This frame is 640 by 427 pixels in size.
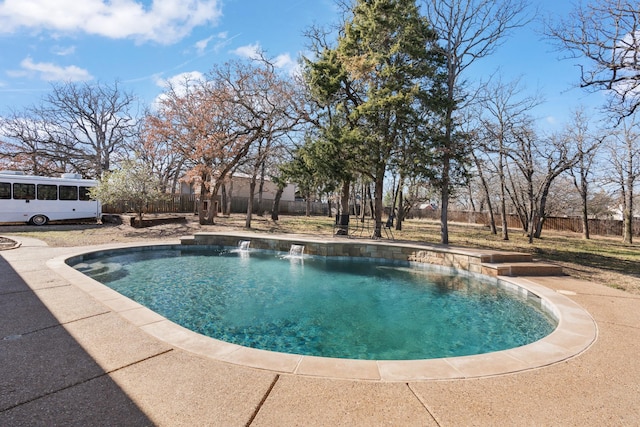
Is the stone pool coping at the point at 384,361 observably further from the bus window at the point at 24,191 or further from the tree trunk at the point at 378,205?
the bus window at the point at 24,191

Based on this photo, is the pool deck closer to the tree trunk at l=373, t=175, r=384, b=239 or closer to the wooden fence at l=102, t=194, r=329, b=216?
the tree trunk at l=373, t=175, r=384, b=239

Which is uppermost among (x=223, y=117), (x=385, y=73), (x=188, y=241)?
(x=385, y=73)

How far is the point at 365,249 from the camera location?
10.1m

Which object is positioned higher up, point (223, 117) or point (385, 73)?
point (385, 73)

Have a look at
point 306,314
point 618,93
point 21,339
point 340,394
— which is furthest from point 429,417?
point 618,93

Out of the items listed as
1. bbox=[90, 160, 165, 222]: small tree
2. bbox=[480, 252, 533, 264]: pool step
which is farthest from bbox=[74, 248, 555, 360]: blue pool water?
bbox=[90, 160, 165, 222]: small tree

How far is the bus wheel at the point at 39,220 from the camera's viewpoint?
13.9 meters

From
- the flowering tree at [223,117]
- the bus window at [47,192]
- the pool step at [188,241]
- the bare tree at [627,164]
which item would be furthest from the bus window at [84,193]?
the bare tree at [627,164]

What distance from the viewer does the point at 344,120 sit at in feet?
41.8

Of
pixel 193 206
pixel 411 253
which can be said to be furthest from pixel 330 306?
pixel 193 206

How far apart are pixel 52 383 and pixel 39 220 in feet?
53.3

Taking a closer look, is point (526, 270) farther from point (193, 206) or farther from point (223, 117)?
point (193, 206)

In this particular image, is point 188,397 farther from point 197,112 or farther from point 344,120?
point 197,112

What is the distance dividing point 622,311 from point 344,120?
10.4m
